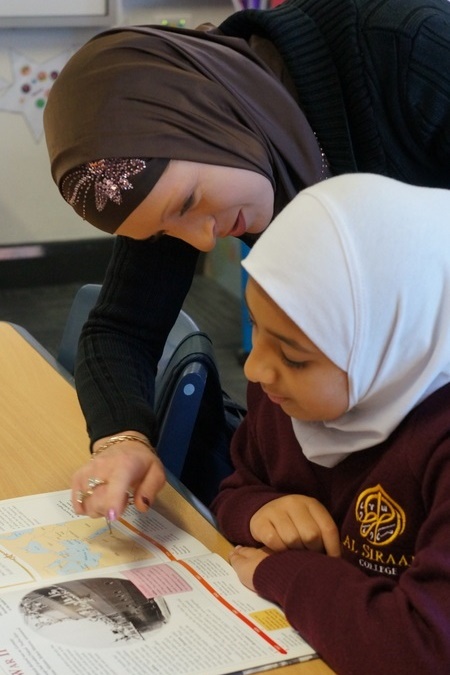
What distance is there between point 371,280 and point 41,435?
73cm

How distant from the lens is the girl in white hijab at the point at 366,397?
853mm

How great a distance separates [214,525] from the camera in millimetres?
1177

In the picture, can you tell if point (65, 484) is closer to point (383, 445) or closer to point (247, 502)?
point (247, 502)

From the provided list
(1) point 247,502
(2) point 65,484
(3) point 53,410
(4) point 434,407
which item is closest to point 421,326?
(4) point 434,407

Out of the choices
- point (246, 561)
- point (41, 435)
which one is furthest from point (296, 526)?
point (41, 435)

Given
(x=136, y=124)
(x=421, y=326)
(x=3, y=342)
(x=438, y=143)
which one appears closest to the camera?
(x=421, y=326)

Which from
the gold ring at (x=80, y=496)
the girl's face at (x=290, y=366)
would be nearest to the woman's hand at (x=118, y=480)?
the gold ring at (x=80, y=496)

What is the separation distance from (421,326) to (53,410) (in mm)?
810

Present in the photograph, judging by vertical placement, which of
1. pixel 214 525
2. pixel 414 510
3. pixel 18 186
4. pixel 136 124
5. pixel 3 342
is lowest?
pixel 18 186

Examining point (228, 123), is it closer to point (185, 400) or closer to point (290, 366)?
point (290, 366)

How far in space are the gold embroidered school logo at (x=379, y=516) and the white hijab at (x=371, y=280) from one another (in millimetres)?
73

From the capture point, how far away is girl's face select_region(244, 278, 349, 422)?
3.00 feet

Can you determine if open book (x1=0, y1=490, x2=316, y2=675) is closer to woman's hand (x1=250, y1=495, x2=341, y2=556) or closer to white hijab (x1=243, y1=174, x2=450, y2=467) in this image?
woman's hand (x1=250, y1=495, x2=341, y2=556)

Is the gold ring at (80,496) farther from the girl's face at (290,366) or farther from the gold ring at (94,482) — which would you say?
the girl's face at (290,366)
